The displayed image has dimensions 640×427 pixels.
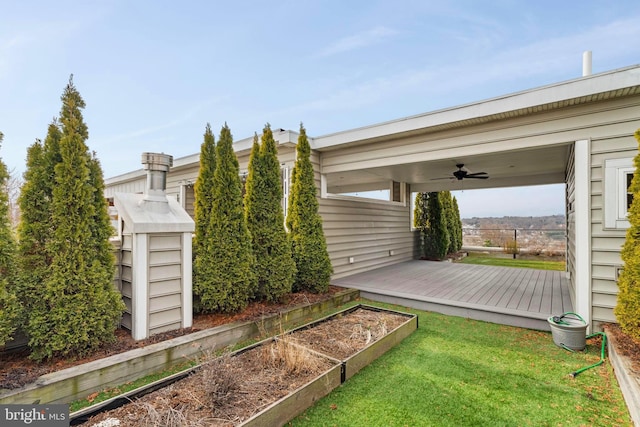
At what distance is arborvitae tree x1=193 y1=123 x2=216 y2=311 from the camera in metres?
3.73

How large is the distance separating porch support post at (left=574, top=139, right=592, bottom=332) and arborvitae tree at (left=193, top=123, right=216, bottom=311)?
465 cm

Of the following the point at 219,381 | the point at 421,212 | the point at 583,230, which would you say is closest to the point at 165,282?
the point at 219,381

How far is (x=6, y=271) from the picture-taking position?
2.34m

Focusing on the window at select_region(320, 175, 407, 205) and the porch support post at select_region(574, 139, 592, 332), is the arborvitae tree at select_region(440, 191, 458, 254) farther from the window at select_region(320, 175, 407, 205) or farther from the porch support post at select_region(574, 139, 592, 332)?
the porch support post at select_region(574, 139, 592, 332)

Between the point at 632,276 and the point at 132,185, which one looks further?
the point at 132,185

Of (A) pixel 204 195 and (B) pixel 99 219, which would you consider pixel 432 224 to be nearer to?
(A) pixel 204 195

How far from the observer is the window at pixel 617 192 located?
10.7ft

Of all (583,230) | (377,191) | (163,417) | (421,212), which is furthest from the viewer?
(377,191)

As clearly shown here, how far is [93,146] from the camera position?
9.40 ft

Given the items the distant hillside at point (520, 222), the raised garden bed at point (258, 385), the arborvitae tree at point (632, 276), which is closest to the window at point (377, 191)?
the raised garden bed at point (258, 385)

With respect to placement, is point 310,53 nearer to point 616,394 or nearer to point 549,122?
point 549,122

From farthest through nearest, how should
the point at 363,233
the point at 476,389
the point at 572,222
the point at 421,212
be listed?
the point at 421,212 < the point at 363,233 < the point at 572,222 < the point at 476,389

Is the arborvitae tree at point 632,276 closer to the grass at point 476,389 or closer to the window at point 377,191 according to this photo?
the grass at point 476,389

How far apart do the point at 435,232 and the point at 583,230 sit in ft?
21.5
